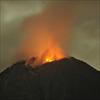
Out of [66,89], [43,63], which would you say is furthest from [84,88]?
[43,63]

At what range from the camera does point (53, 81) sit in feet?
505

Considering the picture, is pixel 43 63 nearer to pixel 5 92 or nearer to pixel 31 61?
pixel 31 61

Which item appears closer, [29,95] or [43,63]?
[29,95]

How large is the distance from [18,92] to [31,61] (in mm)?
15191

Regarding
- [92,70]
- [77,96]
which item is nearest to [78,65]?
[92,70]

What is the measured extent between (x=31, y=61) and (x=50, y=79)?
35.1 feet

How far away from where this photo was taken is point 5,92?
151000 mm

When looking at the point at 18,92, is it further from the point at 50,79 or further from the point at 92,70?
the point at 92,70

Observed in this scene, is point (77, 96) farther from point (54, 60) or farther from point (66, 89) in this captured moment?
point (54, 60)

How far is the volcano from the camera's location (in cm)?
14712

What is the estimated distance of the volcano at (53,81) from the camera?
14712 cm

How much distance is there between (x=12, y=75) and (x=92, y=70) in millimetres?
20317

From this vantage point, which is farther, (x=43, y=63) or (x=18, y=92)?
(x=43, y=63)

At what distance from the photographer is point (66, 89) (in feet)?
486
